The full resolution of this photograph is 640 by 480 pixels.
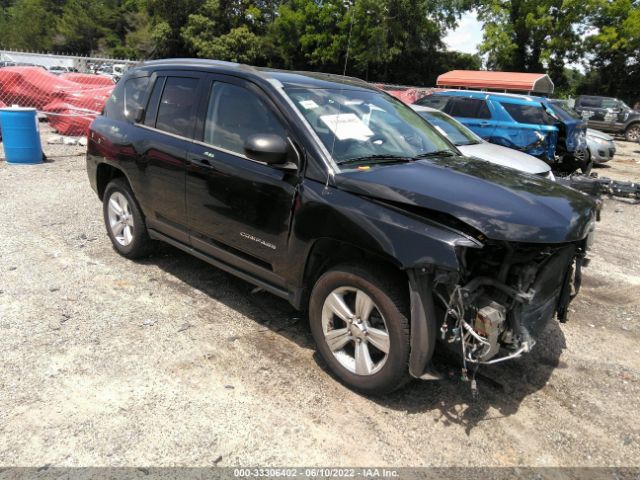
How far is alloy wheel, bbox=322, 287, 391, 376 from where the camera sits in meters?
3.11

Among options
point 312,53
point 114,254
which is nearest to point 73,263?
point 114,254

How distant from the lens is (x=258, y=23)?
46250mm

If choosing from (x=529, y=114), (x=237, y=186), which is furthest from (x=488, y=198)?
(x=529, y=114)

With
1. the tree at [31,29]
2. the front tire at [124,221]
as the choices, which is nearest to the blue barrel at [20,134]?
the front tire at [124,221]

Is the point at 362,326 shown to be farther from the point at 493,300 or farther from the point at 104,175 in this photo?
the point at 104,175

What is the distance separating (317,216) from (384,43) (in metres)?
36.1

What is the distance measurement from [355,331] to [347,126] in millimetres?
1425

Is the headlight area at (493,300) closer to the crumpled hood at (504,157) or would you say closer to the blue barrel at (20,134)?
the crumpled hood at (504,157)

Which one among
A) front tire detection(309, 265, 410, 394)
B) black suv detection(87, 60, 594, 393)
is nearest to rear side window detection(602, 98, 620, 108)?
black suv detection(87, 60, 594, 393)

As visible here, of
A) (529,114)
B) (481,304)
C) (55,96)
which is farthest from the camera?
(55,96)

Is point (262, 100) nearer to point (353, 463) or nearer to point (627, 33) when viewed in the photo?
point (353, 463)

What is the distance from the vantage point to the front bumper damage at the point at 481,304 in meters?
2.79

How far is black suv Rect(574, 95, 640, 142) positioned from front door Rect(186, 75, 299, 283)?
20681mm

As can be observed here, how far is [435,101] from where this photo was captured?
12133mm
